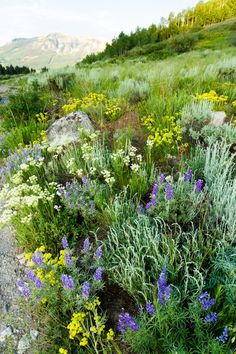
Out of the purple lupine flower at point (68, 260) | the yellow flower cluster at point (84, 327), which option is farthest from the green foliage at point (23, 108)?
the yellow flower cluster at point (84, 327)

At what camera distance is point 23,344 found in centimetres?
217

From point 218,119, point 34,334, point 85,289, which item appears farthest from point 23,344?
point 218,119

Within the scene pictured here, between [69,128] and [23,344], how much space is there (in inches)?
138

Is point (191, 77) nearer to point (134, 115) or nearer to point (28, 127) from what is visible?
point (134, 115)

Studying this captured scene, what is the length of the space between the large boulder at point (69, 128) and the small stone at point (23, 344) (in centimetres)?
306

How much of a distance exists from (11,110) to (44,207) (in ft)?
13.3

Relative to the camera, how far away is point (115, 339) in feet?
6.91

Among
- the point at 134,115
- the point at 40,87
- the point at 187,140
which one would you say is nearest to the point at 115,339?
the point at 187,140

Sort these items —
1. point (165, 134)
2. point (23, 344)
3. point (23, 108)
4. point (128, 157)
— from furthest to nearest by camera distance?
1. point (23, 108)
2. point (165, 134)
3. point (128, 157)
4. point (23, 344)

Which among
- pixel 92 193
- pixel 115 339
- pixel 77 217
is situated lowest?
pixel 115 339

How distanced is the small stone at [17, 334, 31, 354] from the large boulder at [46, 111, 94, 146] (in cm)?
306

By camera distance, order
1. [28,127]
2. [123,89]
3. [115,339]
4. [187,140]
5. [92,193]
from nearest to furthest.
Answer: [115,339] < [92,193] < [187,140] < [28,127] < [123,89]

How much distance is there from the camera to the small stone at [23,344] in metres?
2.14

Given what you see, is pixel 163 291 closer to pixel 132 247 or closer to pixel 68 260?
pixel 132 247
